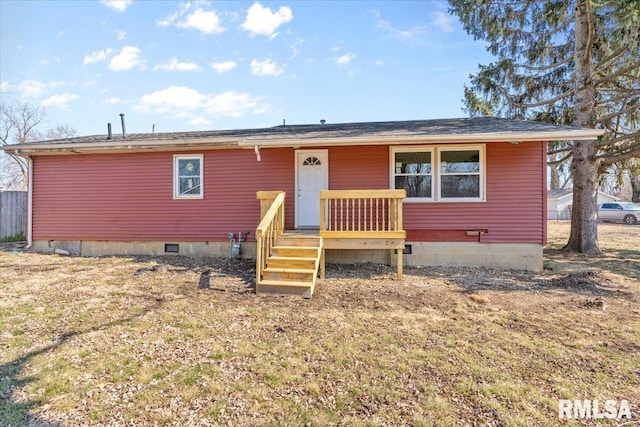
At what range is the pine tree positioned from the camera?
970cm

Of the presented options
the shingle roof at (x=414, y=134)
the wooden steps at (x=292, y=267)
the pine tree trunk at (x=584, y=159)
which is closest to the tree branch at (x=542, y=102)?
the pine tree trunk at (x=584, y=159)

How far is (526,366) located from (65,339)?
4793 millimetres

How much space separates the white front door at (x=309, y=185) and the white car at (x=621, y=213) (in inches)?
1014

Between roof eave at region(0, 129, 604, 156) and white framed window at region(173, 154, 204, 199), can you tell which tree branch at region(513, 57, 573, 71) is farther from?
white framed window at region(173, 154, 204, 199)

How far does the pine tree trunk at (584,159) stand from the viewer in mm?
9859

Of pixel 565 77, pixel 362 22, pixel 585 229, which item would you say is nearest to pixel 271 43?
pixel 362 22

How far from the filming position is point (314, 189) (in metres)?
8.42

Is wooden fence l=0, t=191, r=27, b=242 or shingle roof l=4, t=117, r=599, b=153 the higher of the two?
shingle roof l=4, t=117, r=599, b=153

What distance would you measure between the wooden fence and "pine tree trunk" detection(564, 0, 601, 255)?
1761 cm

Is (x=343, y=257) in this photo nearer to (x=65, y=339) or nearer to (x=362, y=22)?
(x=65, y=339)

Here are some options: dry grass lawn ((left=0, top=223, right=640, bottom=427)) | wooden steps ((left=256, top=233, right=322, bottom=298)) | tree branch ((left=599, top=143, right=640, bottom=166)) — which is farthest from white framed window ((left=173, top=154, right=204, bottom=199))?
tree branch ((left=599, top=143, right=640, bottom=166))

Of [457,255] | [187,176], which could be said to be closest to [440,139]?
[457,255]

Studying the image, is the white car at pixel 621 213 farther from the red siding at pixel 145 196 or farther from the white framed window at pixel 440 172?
the red siding at pixel 145 196

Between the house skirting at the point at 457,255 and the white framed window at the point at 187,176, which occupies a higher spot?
the white framed window at the point at 187,176
